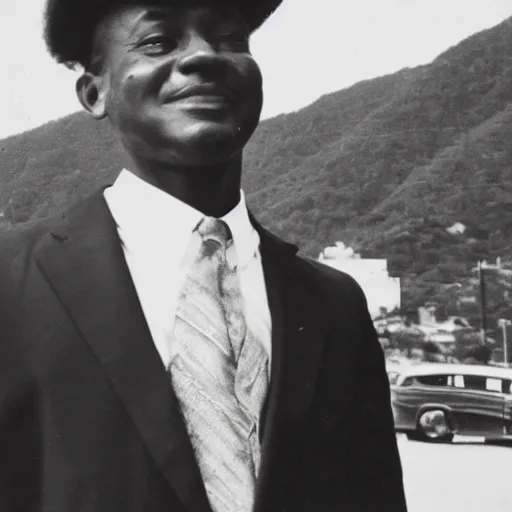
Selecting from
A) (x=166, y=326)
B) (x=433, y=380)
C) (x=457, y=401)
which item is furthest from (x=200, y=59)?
(x=457, y=401)

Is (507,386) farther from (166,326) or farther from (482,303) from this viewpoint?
(166,326)

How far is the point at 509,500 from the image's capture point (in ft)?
5.85

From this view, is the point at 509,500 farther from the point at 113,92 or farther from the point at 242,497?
the point at 113,92

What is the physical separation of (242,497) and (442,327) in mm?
960

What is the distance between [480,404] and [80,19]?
126cm

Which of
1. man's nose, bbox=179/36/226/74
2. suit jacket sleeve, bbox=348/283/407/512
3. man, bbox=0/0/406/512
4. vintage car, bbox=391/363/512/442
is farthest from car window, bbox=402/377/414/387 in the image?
man's nose, bbox=179/36/226/74

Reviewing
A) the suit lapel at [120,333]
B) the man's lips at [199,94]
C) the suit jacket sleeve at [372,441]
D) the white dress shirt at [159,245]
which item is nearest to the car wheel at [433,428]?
the suit jacket sleeve at [372,441]

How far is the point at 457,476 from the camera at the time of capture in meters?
1.76

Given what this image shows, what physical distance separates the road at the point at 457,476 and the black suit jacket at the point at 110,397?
1.94 ft

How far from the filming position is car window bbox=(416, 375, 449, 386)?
1.74m

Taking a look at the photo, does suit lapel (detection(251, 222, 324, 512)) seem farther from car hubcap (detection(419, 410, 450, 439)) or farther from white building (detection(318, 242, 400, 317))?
car hubcap (detection(419, 410, 450, 439))

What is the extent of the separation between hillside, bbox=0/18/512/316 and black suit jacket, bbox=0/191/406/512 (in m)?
0.65

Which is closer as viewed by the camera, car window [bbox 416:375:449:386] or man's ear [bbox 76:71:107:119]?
man's ear [bbox 76:71:107:119]

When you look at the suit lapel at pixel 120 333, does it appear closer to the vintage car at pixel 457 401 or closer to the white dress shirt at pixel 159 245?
the white dress shirt at pixel 159 245
